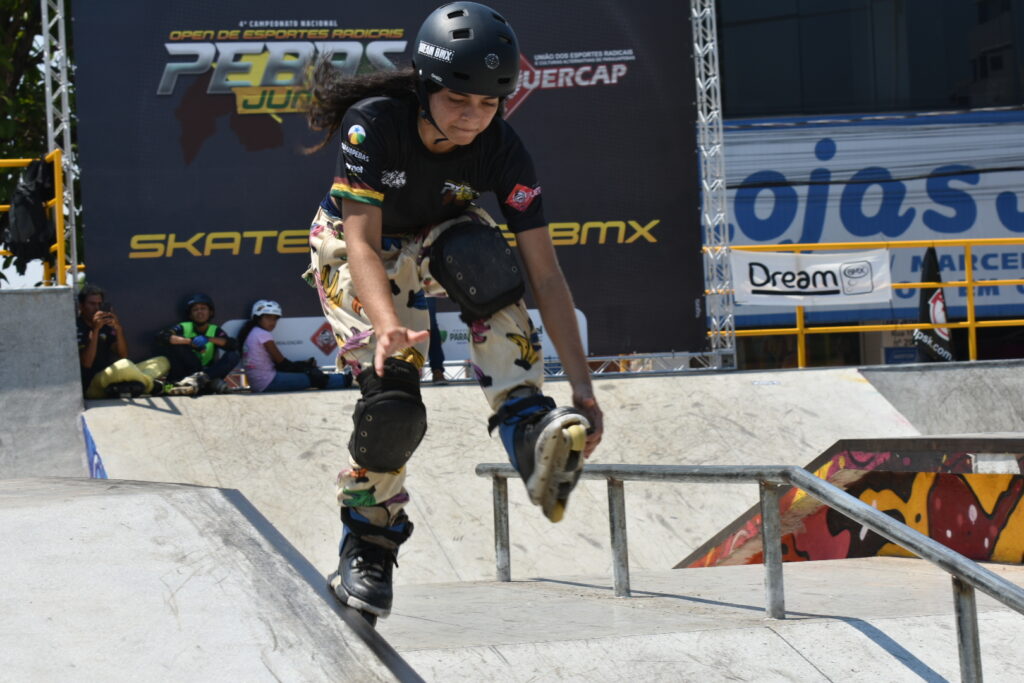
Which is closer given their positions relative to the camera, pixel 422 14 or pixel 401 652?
pixel 401 652

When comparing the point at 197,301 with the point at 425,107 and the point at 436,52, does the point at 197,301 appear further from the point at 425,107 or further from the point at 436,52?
the point at 436,52

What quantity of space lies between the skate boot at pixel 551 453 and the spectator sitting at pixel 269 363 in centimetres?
694

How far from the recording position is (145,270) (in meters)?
9.89

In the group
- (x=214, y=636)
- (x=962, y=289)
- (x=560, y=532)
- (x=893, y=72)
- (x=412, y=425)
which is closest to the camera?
(x=214, y=636)

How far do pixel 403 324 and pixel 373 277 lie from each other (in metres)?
0.35

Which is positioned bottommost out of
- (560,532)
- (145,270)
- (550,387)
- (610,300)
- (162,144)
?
(560,532)

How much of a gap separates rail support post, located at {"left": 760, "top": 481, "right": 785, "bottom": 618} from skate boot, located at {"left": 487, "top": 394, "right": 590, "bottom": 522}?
170 cm

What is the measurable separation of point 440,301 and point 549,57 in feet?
8.53

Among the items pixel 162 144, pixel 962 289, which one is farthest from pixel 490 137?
pixel 962 289

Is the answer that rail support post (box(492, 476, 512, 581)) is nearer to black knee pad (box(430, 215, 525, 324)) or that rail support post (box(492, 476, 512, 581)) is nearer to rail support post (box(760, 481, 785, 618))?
rail support post (box(760, 481, 785, 618))

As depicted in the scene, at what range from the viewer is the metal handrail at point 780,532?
3.39 metres

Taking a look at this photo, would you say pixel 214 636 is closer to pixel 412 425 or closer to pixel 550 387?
pixel 412 425

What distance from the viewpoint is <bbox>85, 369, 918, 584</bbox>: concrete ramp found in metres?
8.32

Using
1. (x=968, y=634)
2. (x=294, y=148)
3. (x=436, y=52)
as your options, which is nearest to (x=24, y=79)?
(x=294, y=148)
